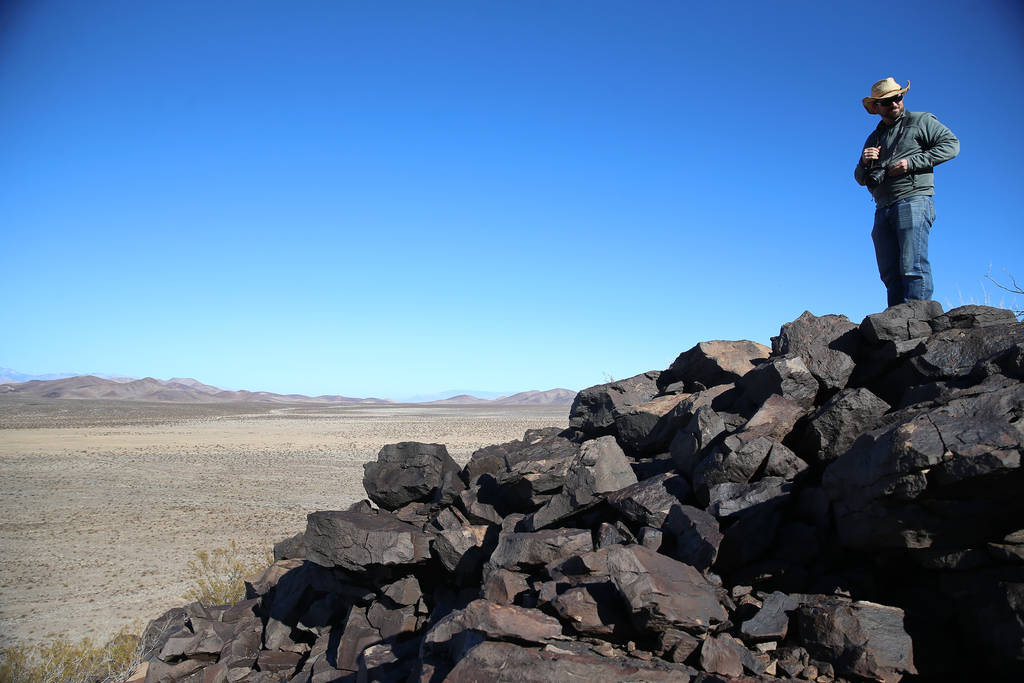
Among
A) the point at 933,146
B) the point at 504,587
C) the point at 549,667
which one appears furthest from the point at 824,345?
the point at 549,667

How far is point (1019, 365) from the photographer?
5.16 metres

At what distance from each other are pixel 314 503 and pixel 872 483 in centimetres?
1948

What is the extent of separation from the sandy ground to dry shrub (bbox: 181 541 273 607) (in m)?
0.30

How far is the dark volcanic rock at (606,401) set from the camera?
28.5 ft

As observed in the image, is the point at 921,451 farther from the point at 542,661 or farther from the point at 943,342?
the point at 542,661

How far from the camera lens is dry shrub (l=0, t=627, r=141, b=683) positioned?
841cm

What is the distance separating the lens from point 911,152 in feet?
23.5

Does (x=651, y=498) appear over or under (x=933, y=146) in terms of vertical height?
under

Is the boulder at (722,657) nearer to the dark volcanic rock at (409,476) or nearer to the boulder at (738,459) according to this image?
the boulder at (738,459)

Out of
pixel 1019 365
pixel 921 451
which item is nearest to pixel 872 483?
pixel 921 451

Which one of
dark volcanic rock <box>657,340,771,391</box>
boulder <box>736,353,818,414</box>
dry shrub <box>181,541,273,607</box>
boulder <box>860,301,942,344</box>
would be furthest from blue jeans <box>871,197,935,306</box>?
dry shrub <box>181,541,273,607</box>

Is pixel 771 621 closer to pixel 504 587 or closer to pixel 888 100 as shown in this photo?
pixel 504 587

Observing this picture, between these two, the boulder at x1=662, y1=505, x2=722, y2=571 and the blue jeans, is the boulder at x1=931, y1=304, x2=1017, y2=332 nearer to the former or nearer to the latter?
the blue jeans

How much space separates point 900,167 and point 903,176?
10.7 inches
